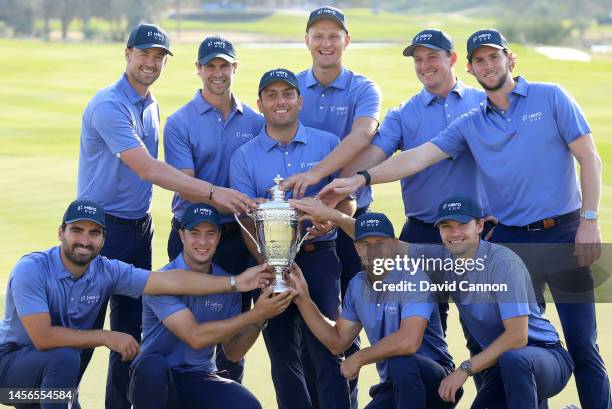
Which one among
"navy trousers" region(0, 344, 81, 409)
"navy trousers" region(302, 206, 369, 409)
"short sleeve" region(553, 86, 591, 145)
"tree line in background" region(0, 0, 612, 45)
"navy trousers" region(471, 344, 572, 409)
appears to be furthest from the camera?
"tree line in background" region(0, 0, 612, 45)

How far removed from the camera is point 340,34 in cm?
717

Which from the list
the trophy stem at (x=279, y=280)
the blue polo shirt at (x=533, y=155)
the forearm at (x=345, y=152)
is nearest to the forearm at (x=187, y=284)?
the trophy stem at (x=279, y=280)

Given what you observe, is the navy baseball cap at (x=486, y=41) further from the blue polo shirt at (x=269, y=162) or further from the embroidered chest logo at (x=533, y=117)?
the blue polo shirt at (x=269, y=162)

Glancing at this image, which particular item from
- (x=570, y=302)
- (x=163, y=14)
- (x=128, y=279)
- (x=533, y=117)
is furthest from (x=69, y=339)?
(x=163, y=14)

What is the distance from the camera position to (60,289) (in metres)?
6.13

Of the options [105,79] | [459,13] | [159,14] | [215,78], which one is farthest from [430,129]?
[459,13]

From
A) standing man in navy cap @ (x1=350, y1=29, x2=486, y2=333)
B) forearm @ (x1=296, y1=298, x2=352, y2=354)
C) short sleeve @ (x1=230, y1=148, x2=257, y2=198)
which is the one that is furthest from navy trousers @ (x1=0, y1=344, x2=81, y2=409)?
standing man in navy cap @ (x1=350, y1=29, x2=486, y2=333)

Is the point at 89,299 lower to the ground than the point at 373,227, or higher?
lower

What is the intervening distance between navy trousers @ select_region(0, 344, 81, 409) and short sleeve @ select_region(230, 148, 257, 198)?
137 cm

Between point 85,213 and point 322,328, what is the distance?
1.41 metres

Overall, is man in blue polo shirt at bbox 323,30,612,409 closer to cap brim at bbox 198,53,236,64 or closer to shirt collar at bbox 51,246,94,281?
cap brim at bbox 198,53,236,64

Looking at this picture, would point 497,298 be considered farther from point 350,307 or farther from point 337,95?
point 337,95

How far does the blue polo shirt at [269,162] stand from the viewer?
6660 millimetres

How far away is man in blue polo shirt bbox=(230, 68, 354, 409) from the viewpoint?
20.8ft
